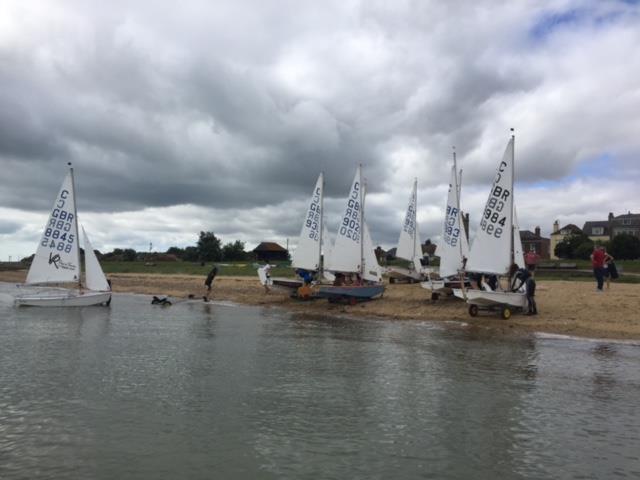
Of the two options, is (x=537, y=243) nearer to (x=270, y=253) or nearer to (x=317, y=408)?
(x=270, y=253)

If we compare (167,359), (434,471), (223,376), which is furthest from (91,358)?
(434,471)

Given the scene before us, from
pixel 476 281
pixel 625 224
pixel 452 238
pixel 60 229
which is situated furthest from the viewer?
pixel 625 224

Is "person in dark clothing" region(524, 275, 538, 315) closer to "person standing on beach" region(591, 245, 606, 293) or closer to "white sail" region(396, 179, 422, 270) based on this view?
"person standing on beach" region(591, 245, 606, 293)

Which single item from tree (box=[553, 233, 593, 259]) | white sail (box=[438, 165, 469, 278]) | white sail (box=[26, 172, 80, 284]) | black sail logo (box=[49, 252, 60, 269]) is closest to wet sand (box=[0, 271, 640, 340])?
white sail (box=[438, 165, 469, 278])

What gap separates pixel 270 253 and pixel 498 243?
107 meters

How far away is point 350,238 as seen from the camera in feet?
112

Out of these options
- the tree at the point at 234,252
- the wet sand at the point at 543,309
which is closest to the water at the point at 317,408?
the wet sand at the point at 543,309

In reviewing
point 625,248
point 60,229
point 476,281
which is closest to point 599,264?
point 476,281

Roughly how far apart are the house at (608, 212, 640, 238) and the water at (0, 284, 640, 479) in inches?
4586

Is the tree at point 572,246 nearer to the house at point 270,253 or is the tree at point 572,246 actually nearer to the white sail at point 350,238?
A: the house at point 270,253

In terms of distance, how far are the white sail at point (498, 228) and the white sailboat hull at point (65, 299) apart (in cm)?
2163

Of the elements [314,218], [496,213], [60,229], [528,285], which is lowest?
[528,285]

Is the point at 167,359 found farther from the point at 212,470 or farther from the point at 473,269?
the point at 473,269

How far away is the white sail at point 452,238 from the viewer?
33625mm
